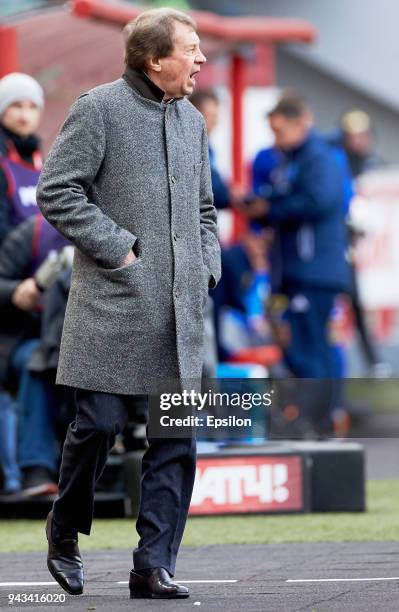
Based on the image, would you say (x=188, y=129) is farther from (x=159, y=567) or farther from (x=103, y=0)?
(x=103, y=0)

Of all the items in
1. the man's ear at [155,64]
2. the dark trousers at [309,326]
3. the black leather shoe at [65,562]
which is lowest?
the black leather shoe at [65,562]

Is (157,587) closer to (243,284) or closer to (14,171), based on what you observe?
(14,171)

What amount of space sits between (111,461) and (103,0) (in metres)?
3.83

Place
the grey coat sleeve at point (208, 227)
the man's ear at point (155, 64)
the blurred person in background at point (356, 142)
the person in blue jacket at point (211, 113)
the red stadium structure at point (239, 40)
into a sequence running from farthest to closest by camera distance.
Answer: the blurred person in background at point (356, 142)
the red stadium structure at point (239, 40)
the person in blue jacket at point (211, 113)
the grey coat sleeve at point (208, 227)
the man's ear at point (155, 64)

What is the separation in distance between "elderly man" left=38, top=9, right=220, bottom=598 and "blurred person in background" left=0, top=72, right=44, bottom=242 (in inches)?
125

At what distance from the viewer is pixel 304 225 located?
40.0 ft

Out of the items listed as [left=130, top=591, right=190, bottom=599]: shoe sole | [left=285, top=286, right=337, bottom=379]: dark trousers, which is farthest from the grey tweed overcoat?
[left=285, top=286, right=337, bottom=379]: dark trousers

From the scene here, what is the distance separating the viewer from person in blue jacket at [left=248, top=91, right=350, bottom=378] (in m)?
12.0

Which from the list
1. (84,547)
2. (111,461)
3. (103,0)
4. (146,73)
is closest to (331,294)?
(103,0)

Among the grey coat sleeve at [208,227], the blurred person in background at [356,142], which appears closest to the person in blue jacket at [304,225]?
the blurred person in background at [356,142]

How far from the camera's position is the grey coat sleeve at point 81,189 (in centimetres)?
550

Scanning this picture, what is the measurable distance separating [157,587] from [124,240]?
105 cm

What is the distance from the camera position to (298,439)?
380 inches

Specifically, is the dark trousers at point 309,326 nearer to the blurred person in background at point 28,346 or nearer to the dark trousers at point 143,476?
the blurred person in background at point 28,346
